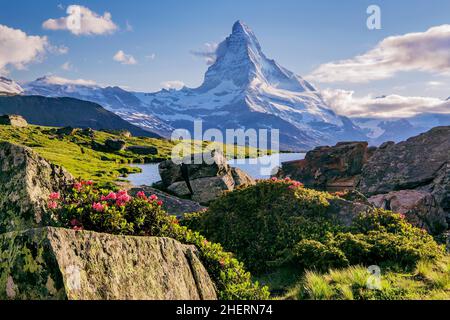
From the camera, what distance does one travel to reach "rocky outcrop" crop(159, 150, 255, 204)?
4147cm

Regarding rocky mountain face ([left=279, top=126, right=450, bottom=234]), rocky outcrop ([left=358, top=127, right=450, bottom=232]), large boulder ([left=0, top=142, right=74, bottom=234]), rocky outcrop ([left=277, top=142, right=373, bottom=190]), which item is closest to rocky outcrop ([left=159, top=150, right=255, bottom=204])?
rocky mountain face ([left=279, top=126, right=450, bottom=234])

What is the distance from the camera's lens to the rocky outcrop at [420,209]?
2358cm

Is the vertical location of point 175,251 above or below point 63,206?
below

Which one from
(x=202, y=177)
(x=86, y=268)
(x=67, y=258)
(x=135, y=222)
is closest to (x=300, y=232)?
(x=135, y=222)

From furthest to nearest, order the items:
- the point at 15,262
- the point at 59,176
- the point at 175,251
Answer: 1. the point at 59,176
2. the point at 175,251
3. the point at 15,262

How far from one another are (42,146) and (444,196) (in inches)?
7722

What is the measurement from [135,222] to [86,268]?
4276mm

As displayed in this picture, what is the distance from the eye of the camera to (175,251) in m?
11.2

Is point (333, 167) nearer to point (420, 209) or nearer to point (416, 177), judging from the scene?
point (416, 177)

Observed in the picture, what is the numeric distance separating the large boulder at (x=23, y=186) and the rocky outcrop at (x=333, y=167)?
46.7m

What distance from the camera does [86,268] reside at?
8.42m
